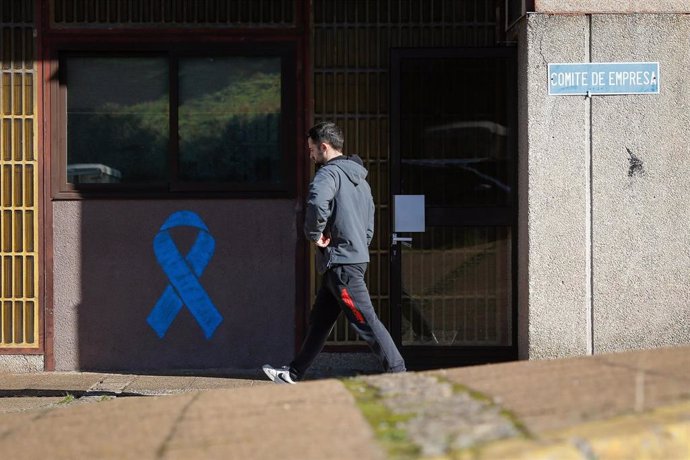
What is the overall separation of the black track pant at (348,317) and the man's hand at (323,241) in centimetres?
17

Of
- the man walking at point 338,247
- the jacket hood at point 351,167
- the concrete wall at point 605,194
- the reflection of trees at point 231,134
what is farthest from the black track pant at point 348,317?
the reflection of trees at point 231,134

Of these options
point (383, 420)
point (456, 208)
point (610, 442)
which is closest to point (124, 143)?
point (456, 208)

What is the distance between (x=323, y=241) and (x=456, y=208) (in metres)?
1.72

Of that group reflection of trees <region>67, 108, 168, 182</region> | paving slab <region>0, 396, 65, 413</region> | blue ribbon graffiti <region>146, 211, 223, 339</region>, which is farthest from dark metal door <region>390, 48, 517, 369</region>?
paving slab <region>0, 396, 65, 413</region>

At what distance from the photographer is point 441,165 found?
8.44 m

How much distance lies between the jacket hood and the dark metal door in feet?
3.71

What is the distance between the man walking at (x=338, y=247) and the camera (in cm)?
693

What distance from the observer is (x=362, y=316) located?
6957mm

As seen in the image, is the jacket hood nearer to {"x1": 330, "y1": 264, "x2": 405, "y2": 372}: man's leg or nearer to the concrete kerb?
{"x1": 330, "y1": 264, "x2": 405, "y2": 372}: man's leg

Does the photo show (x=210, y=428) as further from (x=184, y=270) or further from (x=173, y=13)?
(x=173, y=13)

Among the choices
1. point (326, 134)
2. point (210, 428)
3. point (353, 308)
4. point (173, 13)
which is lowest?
point (210, 428)

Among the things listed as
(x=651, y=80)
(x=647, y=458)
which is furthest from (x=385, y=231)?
(x=647, y=458)

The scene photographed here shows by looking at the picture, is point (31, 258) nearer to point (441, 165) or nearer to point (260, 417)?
point (441, 165)

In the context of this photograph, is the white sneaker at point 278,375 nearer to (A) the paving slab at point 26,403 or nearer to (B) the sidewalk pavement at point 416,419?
(A) the paving slab at point 26,403
